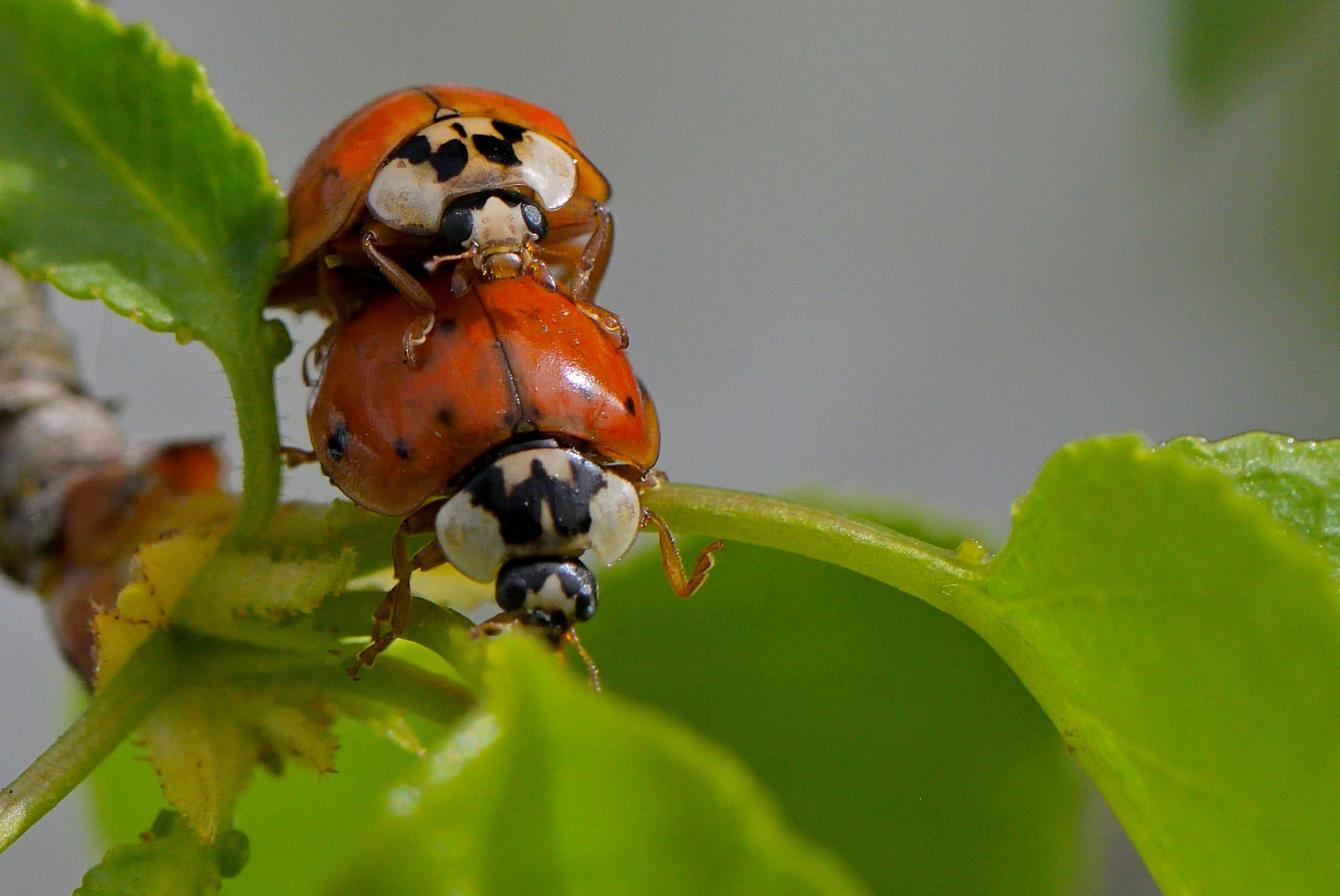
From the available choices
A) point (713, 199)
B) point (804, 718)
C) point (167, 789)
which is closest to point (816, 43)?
point (713, 199)

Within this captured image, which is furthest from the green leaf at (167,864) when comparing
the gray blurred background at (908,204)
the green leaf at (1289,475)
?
the gray blurred background at (908,204)

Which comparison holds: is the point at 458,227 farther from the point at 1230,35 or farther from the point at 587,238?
the point at 1230,35

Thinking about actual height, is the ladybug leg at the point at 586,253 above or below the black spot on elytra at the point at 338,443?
above

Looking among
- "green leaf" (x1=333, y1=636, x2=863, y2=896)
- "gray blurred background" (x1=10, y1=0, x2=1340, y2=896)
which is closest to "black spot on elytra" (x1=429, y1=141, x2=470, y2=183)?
"green leaf" (x1=333, y1=636, x2=863, y2=896)

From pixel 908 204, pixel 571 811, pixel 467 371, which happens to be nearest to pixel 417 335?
pixel 467 371

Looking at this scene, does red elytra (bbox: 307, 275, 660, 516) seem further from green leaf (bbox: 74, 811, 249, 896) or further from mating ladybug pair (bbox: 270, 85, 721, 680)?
green leaf (bbox: 74, 811, 249, 896)

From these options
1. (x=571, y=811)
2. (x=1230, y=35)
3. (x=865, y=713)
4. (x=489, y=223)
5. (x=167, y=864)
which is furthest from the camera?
(x=1230, y=35)

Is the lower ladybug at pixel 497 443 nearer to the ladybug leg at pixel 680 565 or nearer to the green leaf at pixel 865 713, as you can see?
the ladybug leg at pixel 680 565
